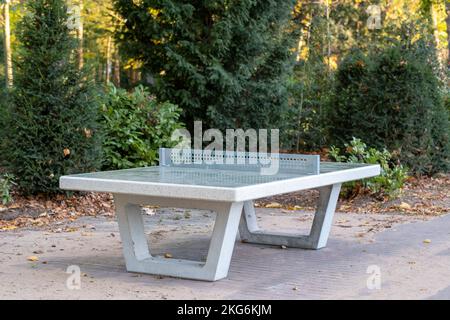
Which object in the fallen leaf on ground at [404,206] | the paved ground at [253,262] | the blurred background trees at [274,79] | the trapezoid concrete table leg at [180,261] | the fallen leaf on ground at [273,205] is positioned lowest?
the fallen leaf on ground at [273,205]

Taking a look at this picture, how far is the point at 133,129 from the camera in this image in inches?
490

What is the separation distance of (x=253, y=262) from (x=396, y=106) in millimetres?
6439

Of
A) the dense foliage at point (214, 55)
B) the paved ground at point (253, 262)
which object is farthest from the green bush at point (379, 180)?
the dense foliage at point (214, 55)

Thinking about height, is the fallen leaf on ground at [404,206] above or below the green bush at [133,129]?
below

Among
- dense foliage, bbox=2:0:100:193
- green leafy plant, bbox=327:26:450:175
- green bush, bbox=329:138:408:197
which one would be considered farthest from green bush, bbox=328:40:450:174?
dense foliage, bbox=2:0:100:193

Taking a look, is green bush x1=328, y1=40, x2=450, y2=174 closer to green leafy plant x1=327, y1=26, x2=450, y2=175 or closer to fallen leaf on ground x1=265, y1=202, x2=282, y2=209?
green leafy plant x1=327, y1=26, x2=450, y2=175

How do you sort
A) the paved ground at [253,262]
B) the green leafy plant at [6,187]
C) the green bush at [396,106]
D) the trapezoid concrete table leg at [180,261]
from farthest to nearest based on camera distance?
the green bush at [396,106] < the green leafy plant at [6,187] < the trapezoid concrete table leg at [180,261] < the paved ground at [253,262]

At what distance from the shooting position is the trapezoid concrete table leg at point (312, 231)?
26.7ft

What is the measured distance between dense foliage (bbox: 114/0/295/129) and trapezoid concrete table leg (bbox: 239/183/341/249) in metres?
6.68

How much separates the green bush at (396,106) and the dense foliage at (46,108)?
4.78m

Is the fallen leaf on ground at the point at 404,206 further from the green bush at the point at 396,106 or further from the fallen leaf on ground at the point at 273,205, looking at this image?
the green bush at the point at 396,106

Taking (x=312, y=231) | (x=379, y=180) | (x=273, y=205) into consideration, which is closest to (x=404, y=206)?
(x=379, y=180)

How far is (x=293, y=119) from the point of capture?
54.6 feet
